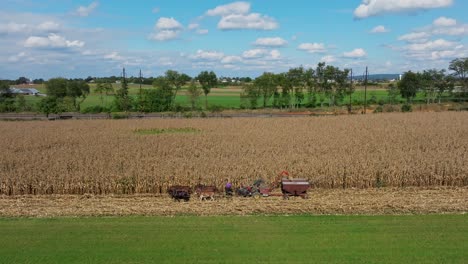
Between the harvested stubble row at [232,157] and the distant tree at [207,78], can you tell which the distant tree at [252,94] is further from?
the harvested stubble row at [232,157]

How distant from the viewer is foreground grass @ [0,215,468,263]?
1184cm

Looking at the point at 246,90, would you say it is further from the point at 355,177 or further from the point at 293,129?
the point at 355,177

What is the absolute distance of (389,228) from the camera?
14.1 meters

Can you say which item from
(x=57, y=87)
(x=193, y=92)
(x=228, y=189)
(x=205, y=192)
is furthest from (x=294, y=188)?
(x=57, y=87)

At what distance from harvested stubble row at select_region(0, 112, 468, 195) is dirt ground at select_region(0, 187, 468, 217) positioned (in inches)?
38.5

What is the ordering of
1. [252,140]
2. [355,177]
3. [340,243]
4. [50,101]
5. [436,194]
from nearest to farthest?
[340,243]
[436,194]
[355,177]
[252,140]
[50,101]

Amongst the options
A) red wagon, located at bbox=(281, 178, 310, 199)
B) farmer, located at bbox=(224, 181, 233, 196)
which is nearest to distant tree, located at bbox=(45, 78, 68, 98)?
farmer, located at bbox=(224, 181, 233, 196)

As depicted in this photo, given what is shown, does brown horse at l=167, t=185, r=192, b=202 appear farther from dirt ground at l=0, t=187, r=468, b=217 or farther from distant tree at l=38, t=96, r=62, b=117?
distant tree at l=38, t=96, r=62, b=117

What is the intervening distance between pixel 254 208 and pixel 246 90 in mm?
76460

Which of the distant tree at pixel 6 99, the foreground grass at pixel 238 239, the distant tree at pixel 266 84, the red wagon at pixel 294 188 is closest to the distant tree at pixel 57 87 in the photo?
the distant tree at pixel 6 99

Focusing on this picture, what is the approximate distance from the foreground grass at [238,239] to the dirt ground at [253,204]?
0.76m

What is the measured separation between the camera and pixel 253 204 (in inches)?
676

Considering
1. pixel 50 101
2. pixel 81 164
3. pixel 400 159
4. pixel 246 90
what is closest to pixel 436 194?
pixel 400 159

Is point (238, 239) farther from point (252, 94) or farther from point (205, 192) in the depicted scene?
point (252, 94)
